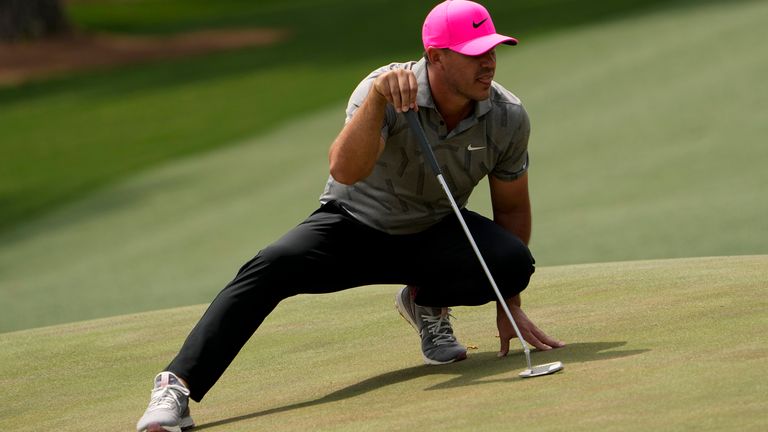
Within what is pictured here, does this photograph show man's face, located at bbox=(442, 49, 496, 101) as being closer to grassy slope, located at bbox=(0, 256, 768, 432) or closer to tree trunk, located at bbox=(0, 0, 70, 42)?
grassy slope, located at bbox=(0, 256, 768, 432)

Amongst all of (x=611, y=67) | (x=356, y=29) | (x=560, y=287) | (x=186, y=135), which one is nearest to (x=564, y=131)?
(x=611, y=67)

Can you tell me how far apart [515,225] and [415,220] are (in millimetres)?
391

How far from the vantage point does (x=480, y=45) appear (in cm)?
470

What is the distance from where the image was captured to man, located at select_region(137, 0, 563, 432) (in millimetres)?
4676

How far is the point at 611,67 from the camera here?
15.0m

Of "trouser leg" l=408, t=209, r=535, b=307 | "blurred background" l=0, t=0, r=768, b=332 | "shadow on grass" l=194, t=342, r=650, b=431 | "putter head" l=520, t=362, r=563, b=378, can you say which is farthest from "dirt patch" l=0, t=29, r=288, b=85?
"putter head" l=520, t=362, r=563, b=378

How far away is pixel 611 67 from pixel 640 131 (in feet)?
8.93

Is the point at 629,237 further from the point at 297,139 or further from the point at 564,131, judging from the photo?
the point at 297,139

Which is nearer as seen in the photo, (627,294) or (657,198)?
(627,294)

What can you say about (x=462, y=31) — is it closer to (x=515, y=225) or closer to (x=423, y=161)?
(x=423, y=161)

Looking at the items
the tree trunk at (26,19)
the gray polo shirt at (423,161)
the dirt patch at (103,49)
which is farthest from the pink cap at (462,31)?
the tree trunk at (26,19)

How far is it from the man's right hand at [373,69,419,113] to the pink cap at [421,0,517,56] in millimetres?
269

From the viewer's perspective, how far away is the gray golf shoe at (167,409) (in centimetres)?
444

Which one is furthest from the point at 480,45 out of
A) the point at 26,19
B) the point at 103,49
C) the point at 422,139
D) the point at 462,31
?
the point at 26,19
